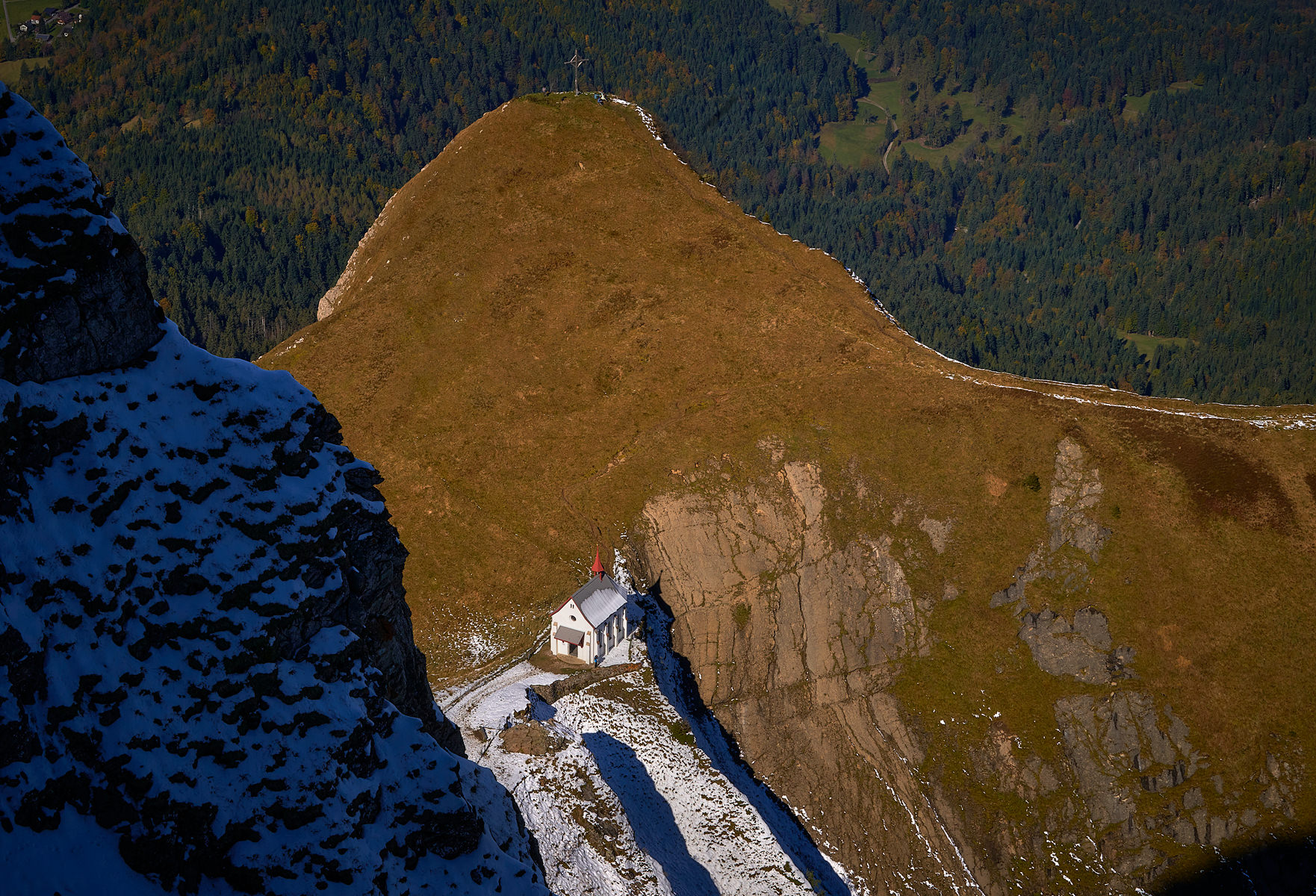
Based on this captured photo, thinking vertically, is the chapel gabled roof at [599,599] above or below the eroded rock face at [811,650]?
above

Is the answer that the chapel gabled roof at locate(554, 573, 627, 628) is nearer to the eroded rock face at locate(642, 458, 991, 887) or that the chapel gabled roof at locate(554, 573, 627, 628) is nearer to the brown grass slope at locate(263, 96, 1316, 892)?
the brown grass slope at locate(263, 96, 1316, 892)

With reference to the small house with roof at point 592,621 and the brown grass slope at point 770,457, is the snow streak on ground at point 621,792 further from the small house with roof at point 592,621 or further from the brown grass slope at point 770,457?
the brown grass slope at point 770,457

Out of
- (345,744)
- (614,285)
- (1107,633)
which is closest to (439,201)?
(614,285)

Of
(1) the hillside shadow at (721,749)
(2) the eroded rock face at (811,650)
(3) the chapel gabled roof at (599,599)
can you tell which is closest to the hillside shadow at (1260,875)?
(2) the eroded rock face at (811,650)

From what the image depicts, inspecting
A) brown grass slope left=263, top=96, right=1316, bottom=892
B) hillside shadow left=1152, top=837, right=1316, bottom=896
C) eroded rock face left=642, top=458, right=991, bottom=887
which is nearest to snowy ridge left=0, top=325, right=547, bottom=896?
eroded rock face left=642, top=458, right=991, bottom=887

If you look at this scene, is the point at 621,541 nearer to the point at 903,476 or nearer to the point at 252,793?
the point at 903,476
